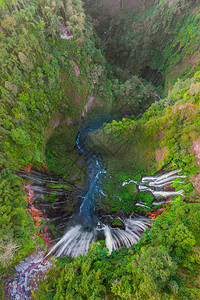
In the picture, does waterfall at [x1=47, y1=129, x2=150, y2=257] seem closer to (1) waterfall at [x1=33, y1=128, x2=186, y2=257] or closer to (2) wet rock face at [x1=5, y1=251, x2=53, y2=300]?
(1) waterfall at [x1=33, y1=128, x2=186, y2=257]

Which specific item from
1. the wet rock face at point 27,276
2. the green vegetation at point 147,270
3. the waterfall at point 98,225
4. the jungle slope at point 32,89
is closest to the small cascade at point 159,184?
the waterfall at point 98,225

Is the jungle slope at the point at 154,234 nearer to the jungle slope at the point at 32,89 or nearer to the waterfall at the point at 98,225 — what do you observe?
the waterfall at the point at 98,225

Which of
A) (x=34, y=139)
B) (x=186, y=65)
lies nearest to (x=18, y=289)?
(x=34, y=139)

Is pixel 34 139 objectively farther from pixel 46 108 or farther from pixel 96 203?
pixel 96 203

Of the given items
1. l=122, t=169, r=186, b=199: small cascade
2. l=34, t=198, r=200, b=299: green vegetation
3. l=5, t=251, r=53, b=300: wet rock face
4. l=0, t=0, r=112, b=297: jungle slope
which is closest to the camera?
l=34, t=198, r=200, b=299: green vegetation

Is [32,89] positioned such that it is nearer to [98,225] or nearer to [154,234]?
[98,225]

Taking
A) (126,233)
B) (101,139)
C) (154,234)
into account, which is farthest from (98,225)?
(101,139)

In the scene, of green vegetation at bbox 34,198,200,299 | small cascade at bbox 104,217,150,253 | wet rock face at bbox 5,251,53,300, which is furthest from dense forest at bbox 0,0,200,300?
small cascade at bbox 104,217,150,253
